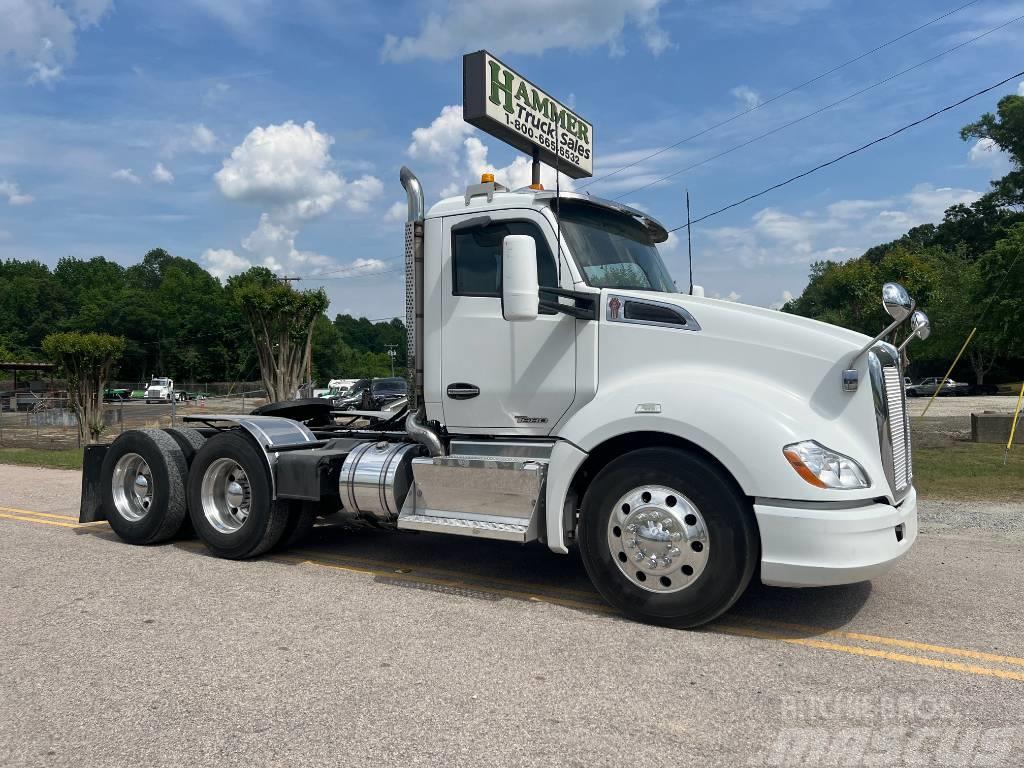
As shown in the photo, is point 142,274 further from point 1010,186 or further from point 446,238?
point 446,238

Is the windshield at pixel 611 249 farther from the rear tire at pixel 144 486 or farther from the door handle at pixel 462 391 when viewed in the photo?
the rear tire at pixel 144 486

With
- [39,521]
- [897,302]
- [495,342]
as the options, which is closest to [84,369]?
[39,521]

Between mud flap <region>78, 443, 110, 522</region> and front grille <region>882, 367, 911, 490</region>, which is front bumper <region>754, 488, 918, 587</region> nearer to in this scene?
front grille <region>882, 367, 911, 490</region>

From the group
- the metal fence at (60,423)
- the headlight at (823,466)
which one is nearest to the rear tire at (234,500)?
the headlight at (823,466)

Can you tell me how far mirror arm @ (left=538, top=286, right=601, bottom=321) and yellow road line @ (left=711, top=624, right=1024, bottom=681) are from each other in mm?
2073

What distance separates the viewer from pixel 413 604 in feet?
16.9

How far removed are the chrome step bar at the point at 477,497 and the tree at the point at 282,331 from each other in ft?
48.4

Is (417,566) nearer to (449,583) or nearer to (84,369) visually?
(449,583)

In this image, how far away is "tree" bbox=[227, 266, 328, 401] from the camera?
21.1 m

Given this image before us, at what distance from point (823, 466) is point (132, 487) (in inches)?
243

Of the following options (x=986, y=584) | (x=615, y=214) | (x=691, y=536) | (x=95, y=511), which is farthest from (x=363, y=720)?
(x=95, y=511)

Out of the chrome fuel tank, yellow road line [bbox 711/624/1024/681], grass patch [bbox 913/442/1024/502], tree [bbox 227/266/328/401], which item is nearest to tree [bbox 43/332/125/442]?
tree [bbox 227/266/328/401]

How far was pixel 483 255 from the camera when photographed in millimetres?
5684

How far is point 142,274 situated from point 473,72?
151026mm
